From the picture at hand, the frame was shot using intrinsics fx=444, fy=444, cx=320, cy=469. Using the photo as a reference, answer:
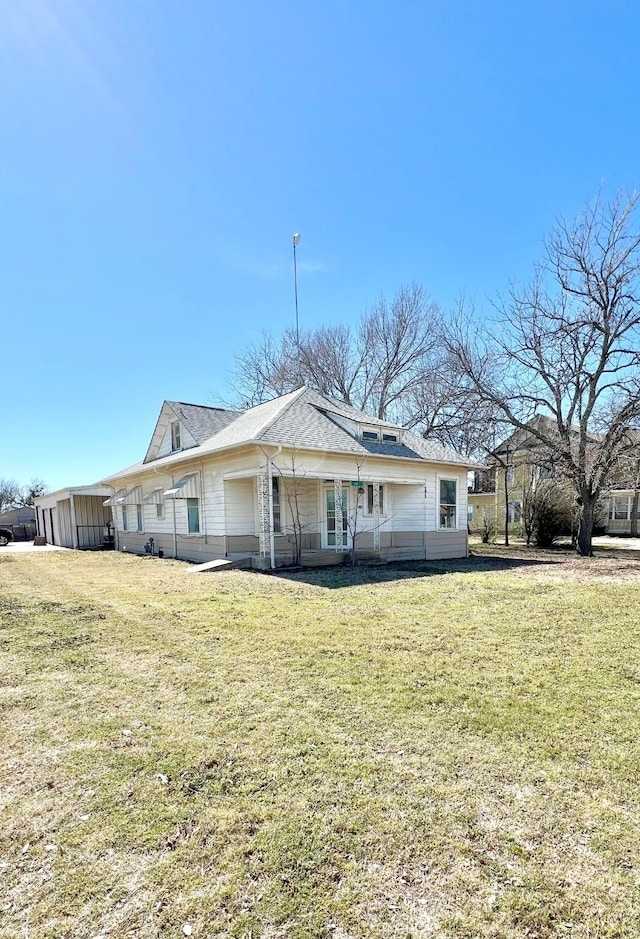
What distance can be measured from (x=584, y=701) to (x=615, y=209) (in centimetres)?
1835

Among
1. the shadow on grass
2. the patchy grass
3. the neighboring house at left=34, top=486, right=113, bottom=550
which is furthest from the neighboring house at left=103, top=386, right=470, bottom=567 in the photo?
the neighboring house at left=34, top=486, right=113, bottom=550

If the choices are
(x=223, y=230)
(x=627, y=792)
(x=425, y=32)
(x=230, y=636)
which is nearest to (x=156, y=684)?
(x=230, y=636)

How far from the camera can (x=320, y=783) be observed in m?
2.48

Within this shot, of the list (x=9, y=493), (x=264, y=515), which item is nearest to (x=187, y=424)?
(x=264, y=515)

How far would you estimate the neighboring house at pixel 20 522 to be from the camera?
1483 inches

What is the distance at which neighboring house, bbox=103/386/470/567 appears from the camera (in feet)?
39.1

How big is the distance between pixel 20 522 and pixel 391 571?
4628 centimetres

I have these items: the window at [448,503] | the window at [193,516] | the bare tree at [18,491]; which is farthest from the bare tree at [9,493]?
the window at [448,503]

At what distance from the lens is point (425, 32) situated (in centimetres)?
922

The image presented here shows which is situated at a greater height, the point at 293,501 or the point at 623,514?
the point at 293,501

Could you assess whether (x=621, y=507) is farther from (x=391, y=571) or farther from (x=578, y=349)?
(x=391, y=571)

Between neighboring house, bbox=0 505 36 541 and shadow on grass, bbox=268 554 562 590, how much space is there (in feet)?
117

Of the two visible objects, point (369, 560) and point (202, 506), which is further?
point (202, 506)

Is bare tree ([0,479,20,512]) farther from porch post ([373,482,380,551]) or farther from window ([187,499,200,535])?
porch post ([373,482,380,551])
